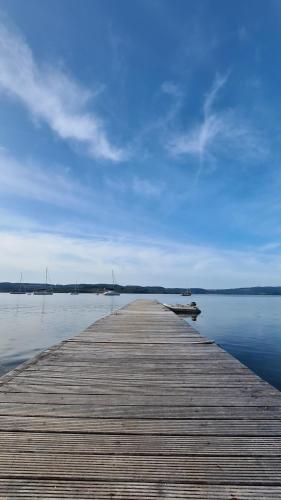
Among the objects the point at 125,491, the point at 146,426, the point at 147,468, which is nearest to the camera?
the point at 125,491

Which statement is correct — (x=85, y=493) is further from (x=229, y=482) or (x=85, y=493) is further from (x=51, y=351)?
(x=51, y=351)

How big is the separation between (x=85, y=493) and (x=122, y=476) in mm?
270

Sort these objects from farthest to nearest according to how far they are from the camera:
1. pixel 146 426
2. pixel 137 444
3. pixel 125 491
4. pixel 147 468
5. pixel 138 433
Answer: pixel 146 426, pixel 138 433, pixel 137 444, pixel 147 468, pixel 125 491

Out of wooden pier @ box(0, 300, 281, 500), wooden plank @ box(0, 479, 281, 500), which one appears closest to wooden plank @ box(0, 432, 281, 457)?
wooden pier @ box(0, 300, 281, 500)

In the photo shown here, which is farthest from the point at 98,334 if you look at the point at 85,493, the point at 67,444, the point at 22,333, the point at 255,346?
the point at 22,333

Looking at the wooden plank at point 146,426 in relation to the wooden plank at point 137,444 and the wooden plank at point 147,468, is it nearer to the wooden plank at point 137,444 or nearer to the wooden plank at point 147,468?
the wooden plank at point 137,444

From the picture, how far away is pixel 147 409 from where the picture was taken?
126 inches

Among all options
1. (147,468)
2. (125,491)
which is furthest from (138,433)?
(125,491)

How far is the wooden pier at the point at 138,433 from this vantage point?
196 centimetres

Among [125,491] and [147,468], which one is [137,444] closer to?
[147,468]

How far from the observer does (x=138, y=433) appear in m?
2.67

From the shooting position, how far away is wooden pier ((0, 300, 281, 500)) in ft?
6.43

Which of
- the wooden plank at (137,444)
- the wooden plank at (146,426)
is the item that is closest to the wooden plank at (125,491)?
the wooden plank at (137,444)

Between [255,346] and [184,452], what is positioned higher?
[184,452]
